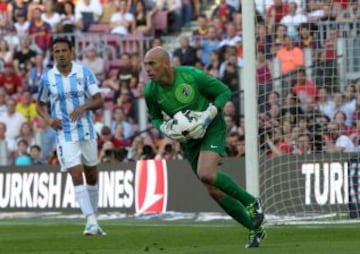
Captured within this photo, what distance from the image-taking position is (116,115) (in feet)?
82.7

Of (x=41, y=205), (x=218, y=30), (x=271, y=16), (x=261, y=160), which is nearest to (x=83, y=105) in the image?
(x=261, y=160)

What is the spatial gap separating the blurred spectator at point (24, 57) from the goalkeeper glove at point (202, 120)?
16.9m

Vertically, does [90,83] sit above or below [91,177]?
above

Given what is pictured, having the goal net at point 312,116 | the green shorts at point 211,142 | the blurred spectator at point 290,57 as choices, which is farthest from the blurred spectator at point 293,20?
the green shorts at point 211,142

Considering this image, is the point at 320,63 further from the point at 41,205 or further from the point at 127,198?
the point at 41,205

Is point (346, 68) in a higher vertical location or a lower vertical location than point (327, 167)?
higher

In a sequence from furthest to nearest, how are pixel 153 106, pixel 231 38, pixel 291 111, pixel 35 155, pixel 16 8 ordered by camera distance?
pixel 16 8
pixel 231 38
pixel 35 155
pixel 291 111
pixel 153 106

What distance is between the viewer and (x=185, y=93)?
12438mm

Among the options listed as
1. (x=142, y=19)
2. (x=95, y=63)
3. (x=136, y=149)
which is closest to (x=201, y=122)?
(x=136, y=149)

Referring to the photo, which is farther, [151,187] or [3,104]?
[3,104]

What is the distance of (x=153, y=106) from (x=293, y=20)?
792cm

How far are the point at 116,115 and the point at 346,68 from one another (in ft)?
21.7

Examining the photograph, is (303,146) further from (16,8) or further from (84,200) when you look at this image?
(16,8)

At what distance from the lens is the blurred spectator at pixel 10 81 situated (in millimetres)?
28397
